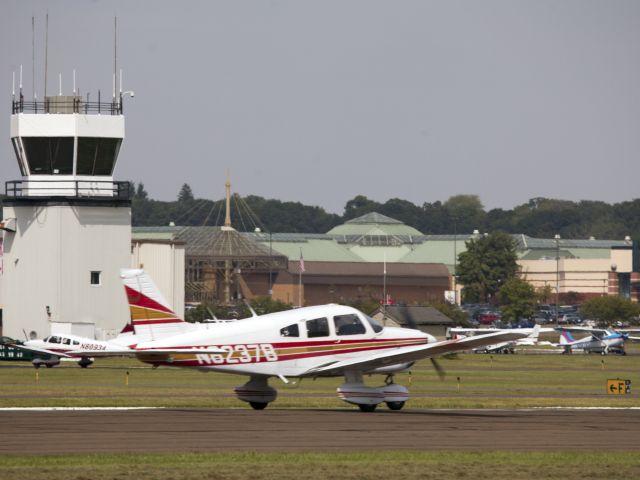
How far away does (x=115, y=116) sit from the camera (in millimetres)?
74312


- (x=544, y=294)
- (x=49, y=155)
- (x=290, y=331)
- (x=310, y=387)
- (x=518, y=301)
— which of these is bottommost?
(x=310, y=387)

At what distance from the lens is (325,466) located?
22141 mm

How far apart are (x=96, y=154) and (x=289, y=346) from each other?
42936 millimetres

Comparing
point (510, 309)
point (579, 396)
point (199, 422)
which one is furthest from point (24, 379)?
point (510, 309)

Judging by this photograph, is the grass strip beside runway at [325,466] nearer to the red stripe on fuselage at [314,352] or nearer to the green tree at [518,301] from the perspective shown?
the red stripe on fuselage at [314,352]

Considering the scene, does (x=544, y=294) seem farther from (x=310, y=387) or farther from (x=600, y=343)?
(x=310, y=387)

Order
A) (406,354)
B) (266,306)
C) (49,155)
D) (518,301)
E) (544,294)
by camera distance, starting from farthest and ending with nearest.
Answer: (544,294) → (518,301) → (266,306) → (49,155) → (406,354)

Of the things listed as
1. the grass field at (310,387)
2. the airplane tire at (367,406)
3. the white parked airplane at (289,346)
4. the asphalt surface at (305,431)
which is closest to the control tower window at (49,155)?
the grass field at (310,387)

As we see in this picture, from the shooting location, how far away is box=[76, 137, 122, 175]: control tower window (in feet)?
241

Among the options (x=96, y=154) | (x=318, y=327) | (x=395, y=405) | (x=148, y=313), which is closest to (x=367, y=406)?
(x=395, y=405)

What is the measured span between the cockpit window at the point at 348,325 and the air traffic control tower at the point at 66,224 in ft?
135

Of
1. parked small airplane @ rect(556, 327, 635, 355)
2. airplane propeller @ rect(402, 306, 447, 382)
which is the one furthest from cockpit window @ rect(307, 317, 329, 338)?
parked small airplane @ rect(556, 327, 635, 355)

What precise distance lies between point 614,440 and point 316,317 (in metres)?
9.01

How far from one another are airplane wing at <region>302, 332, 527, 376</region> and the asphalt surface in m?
1.11
